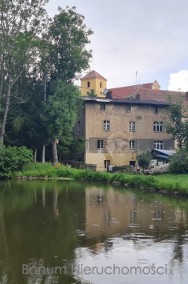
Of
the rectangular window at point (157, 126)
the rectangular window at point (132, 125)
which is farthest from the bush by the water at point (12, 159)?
the rectangular window at point (157, 126)

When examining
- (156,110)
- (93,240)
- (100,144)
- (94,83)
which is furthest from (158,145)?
(94,83)

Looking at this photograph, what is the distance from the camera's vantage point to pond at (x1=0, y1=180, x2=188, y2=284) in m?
10.1

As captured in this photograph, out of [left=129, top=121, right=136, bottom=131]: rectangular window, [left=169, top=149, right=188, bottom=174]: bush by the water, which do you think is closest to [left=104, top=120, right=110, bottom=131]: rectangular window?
[left=129, top=121, right=136, bottom=131]: rectangular window

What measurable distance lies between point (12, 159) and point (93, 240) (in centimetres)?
2603

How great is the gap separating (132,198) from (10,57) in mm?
22374

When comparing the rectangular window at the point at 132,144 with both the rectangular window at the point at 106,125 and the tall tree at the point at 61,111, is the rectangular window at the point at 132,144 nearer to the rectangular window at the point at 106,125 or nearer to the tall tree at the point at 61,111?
the rectangular window at the point at 106,125

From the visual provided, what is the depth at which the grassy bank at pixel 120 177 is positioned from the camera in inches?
1074

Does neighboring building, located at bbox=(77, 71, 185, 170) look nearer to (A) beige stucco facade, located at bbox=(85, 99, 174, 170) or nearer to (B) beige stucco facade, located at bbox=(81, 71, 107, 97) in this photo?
(A) beige stucco facade, located at bbox=(85, 99, 174, 170)

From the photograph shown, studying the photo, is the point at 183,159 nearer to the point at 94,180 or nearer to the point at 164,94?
the point at 94,180

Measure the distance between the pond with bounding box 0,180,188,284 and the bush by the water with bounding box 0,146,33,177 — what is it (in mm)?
14445

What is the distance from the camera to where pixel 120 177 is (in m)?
33.0

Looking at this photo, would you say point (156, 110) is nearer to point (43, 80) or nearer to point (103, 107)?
point (103, 107)

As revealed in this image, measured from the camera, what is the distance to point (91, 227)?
15758mm

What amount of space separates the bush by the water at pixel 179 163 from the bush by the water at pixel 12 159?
13.9 metres
